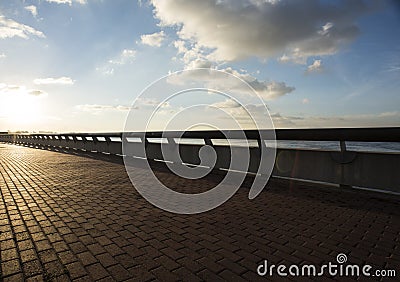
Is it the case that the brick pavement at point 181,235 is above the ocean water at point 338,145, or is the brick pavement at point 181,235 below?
below

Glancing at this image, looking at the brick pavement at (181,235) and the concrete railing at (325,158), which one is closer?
the brick pavement at (181,235)

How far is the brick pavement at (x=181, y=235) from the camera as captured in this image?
276 centimetres

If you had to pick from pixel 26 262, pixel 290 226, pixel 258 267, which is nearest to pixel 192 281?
pixel 258 267

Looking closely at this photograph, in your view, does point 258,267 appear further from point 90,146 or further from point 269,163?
point 90,146

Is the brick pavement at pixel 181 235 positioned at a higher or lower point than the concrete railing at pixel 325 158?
lower

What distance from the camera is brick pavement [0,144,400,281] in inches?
109

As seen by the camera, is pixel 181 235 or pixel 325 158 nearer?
pixel 181 235

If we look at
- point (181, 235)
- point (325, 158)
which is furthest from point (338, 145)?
point (181, 235)

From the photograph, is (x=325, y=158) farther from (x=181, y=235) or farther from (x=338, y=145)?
(x=181, y=235)

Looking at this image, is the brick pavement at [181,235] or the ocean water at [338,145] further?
the ocean water at [338,145]

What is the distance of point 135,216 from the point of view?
4.49m

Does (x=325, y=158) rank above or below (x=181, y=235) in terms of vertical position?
above

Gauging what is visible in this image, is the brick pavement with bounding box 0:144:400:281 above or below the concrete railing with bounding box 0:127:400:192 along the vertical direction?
below

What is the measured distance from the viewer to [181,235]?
371 cm
